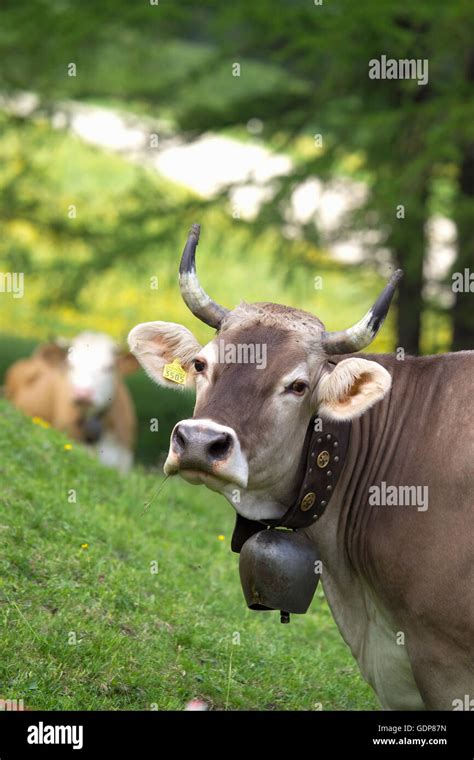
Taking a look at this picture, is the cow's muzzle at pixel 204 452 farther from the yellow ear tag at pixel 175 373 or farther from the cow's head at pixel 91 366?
the cow's head at pixel 91 366

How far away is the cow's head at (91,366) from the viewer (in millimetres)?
14859

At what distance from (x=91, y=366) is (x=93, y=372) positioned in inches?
3.7

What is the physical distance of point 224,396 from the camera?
5.45 m

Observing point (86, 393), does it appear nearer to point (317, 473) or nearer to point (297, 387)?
point (317, 473)

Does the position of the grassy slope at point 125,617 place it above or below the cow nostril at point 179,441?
below

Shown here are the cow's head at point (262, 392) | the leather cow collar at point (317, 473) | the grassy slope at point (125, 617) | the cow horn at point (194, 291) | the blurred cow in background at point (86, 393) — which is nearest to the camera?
the cow's head at point (262, 392)

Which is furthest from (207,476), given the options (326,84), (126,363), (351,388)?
(126,363)

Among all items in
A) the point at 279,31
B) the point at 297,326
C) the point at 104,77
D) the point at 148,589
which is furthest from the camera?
the point at 104,77

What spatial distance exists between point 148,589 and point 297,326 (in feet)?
8.49

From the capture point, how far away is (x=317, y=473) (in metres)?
5.81

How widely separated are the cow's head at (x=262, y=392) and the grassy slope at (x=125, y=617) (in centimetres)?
135

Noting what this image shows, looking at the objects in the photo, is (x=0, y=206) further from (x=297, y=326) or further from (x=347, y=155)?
(x=297, y=326)

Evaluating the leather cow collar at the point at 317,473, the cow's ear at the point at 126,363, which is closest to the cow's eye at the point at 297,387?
the leather cow collar at the point at 317,473
